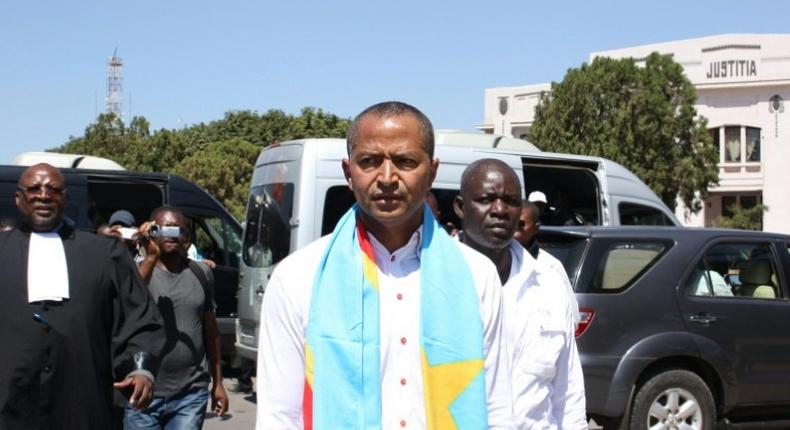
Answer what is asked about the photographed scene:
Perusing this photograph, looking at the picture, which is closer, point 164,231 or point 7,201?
point 164,231

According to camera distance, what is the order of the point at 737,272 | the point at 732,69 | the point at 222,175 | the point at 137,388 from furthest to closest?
the point at 732,69 → the point at 222,175 → the point at 737,272 → the point at 137,388

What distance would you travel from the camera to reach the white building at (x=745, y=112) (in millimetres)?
48312

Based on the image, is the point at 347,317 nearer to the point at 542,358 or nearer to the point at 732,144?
the point at 542,358

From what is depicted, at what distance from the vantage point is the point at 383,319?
243 cm

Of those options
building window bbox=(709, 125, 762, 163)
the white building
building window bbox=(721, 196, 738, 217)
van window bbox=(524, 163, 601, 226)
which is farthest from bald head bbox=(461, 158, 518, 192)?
building window bbox=(721, 196, 738, 217)

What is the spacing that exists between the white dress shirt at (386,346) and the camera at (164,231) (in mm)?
3248

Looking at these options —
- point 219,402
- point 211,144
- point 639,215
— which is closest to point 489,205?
point 219,402

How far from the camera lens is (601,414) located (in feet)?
25.1

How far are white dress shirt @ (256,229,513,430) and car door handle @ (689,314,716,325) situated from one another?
5.82 m

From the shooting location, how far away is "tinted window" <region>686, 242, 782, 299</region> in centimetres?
822

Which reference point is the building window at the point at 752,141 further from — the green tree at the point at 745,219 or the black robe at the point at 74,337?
the black robe at the point at 74,337

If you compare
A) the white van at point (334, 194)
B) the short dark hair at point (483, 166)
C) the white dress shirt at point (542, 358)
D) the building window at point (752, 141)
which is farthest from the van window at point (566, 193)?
the building window at point (752, 141)

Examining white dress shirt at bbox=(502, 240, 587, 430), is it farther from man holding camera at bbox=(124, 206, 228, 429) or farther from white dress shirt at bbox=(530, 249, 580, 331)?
man holding camera at bbox=(124, 206, 228, 429)

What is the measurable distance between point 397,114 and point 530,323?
1.31 metres
